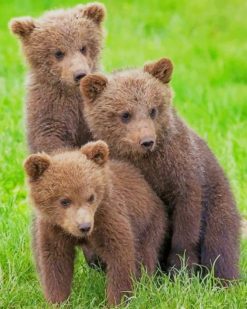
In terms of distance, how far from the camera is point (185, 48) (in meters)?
14.5

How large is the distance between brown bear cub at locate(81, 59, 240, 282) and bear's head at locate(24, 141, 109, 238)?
541mm

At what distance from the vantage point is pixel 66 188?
6203 mm

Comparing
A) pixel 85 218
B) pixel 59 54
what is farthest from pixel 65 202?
pixel 59 54

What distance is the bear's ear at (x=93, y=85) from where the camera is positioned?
684cm

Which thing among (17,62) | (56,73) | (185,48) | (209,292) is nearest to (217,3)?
(185,48)

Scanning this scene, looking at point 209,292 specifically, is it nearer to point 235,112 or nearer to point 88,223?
point 88,223

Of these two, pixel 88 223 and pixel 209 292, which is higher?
pixel 88 223

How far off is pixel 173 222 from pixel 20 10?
9.28 meters

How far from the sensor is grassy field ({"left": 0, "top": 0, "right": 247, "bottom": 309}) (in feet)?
21.7

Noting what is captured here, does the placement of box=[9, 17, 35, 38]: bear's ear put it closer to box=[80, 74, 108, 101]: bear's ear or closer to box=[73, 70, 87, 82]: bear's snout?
box=[73, 70, 87, 82]: bear's snout

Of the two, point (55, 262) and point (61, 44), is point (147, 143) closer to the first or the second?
point (55, 262)

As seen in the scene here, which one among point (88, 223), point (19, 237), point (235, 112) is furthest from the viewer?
point (235, 112)

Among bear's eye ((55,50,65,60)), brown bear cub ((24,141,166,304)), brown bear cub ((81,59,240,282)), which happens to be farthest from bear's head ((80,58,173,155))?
bear's eye ((55,50,65,60))

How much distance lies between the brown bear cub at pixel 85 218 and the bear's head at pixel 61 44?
1038 millimetres
